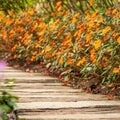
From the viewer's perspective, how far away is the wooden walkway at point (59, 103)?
3776 millimetres

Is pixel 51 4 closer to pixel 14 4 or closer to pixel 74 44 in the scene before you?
pixel 14 4

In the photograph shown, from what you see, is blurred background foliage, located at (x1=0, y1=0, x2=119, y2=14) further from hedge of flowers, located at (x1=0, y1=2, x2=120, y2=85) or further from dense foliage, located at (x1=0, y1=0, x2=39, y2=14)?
hedge of flowers, located at (x1=0, y1=2, x2=120, y2=85)

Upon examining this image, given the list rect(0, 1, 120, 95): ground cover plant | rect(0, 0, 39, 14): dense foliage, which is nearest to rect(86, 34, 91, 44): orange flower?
rect(0, 1, 120, 95): ground cover plant

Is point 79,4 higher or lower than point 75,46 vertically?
higher

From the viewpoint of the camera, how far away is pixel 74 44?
5695 mm

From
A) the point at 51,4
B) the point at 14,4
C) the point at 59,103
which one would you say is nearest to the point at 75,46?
the point at 59,103

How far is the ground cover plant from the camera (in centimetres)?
491

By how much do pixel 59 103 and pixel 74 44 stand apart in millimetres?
1532

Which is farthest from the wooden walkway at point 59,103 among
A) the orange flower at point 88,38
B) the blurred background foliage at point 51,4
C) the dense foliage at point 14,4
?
the dense foliage at point 14,4

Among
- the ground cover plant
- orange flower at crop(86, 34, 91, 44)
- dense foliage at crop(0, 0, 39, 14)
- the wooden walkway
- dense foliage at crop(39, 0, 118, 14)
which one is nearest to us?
the wooden walkway

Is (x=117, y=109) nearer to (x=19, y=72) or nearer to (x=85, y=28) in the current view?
(x=85, y=28)

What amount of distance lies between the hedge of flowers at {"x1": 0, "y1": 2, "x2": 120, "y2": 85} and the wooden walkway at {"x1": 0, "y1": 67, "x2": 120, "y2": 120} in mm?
276

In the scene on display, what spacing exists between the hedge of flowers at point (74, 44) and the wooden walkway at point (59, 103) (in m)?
0.28

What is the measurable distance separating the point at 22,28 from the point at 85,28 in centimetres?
203
